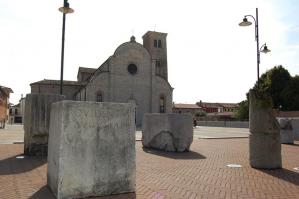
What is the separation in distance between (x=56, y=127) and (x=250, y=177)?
5.19 m

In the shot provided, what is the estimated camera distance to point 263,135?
10.5m

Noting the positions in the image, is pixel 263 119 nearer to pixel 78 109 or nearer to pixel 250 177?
pixel 250 177

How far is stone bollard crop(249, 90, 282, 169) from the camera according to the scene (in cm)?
1038

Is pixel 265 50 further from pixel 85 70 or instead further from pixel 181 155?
pixel 85 70

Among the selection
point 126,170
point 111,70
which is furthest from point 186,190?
point 111,70

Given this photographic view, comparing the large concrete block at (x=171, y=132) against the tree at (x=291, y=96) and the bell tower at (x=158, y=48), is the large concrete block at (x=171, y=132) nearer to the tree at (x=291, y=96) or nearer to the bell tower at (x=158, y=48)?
the tree at (x=291, y=96)

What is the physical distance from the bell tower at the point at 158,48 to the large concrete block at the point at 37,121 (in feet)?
167

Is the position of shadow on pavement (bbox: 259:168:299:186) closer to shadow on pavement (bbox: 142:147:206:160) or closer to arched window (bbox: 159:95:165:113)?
→ shadow on pavement (bbox: 142:147:206:160)

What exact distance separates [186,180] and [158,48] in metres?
58.1

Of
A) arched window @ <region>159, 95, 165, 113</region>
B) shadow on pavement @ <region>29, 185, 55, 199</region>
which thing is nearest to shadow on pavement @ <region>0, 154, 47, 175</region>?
shadow on pavement @ <region>29, 185, 55, 199</region>

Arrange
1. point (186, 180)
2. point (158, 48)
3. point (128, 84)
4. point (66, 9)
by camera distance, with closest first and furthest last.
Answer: point (186, 180)
point (66, 9)
point (128, 84)
point (158, 48)

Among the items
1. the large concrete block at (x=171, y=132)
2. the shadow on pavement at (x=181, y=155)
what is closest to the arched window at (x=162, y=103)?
the large concrete block at (x=171, y=132)

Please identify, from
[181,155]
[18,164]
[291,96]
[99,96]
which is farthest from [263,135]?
[291,96]

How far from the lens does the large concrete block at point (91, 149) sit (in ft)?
21.1
